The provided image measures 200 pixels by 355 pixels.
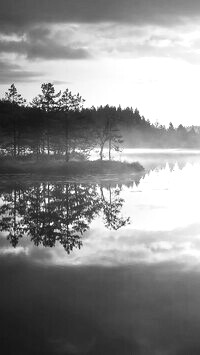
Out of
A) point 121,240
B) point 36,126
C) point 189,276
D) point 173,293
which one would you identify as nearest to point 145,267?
point 189,276

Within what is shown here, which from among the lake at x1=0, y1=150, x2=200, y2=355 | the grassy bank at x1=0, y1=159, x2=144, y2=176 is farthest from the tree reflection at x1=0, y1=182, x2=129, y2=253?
the grassy bank at x1=0, y1=159, x2=144, y2=176

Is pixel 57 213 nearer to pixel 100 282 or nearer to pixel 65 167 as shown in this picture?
pixel 100 282

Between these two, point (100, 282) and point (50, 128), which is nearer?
point (100, 282)

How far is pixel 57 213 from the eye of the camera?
1283 inches

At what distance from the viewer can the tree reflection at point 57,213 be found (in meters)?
24.3

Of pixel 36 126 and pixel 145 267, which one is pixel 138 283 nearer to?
pixel 145 267

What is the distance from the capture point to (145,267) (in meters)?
18.0

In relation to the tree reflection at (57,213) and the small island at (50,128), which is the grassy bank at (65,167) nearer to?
the small island at (50,128)

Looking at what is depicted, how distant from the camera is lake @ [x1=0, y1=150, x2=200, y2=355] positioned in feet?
37.2

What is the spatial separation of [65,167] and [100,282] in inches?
2265

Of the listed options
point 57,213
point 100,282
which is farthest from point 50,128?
point 100,282

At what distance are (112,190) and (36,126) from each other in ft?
144

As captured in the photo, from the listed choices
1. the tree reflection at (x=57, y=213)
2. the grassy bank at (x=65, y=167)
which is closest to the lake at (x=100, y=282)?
the tree reflection at (x=57, y=213)

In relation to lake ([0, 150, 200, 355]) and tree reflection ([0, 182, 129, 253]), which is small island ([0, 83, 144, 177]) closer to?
tree reflection ([0, 182, 129, 253])
